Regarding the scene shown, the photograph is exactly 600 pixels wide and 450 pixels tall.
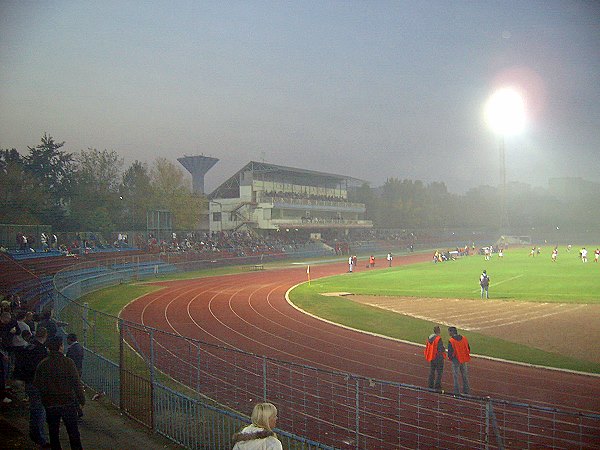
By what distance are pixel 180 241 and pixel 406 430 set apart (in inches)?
2135

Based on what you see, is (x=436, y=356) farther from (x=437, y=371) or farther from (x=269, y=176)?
(x=269, y=176)

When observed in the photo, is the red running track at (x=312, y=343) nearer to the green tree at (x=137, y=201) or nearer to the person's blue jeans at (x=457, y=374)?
the person's blue jeans at (x=457, y=374)

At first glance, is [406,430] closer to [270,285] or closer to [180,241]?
[270,285]

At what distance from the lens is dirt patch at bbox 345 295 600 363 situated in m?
18.7

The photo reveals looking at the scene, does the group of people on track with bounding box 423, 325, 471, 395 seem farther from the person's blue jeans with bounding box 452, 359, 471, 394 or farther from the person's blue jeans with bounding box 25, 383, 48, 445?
the person's blue jeans with bounding box 25, 383, 48, 445

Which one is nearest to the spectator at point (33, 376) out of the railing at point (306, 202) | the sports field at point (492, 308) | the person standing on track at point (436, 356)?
the person standing on track at point (436, 356)

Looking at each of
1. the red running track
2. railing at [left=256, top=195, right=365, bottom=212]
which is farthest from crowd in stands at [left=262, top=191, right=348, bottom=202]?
the red running track

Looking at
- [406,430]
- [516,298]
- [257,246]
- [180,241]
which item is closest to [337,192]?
[257,246]

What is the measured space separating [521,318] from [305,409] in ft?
50.7

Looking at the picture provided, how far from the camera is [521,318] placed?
77.8ft

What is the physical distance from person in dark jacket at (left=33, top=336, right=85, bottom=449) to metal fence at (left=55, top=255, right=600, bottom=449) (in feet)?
5.52

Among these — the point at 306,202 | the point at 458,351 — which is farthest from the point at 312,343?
the point at 306,202

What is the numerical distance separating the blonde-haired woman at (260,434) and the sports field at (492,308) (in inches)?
542

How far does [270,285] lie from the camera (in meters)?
40.2
